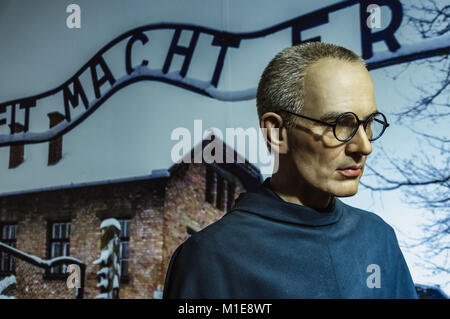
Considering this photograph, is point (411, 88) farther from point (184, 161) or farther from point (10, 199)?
point (10, 199)

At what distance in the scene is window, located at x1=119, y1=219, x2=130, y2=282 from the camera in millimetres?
2730

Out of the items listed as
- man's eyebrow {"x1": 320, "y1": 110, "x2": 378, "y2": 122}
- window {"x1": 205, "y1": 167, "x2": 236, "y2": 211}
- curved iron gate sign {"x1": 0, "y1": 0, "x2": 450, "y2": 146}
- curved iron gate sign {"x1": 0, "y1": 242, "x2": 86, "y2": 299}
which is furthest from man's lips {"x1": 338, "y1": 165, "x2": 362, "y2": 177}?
curved iron gate sign {"x1": 0, "y1": 242, "x2": 86, "y2": 299}

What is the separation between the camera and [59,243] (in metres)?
2.91

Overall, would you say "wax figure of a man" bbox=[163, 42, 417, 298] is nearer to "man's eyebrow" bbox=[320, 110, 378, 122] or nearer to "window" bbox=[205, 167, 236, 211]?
"man's eyebrow" bbox=[320, 110, 378, 122]

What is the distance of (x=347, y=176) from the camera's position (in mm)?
998

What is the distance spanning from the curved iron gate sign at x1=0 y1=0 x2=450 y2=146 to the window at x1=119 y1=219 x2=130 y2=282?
710mm

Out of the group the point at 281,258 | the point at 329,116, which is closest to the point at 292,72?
the point at 329,116

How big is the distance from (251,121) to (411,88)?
79 centimetres

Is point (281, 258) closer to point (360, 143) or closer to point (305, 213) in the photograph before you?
point (305, 213)

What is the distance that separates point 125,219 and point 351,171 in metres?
2.09

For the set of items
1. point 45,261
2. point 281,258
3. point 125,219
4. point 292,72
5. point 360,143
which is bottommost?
point 45,261
